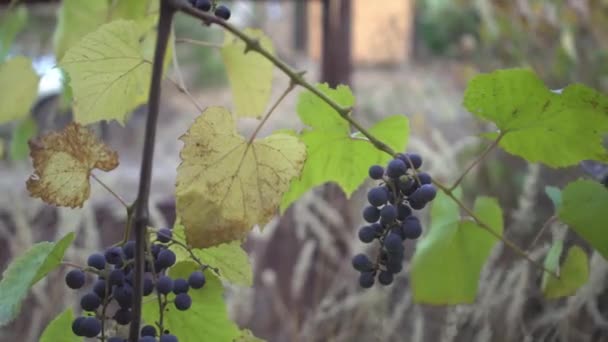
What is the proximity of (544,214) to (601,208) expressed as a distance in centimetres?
101

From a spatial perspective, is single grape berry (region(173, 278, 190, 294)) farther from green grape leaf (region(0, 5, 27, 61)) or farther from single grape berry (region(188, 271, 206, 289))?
green grape leaf (region(0, 5, 27, 61))

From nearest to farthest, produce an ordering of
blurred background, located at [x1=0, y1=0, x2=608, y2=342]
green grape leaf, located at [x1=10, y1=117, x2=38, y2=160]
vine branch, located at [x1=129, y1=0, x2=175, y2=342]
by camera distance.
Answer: vine branch, located at [x1=129, y1=0, x2=175, y2=342] → green grape leaf, located at [x1=10, y1=117, x2=38, y2=160] → blurred background, located at [x1=0, y1=0, x2=608, y2=342]

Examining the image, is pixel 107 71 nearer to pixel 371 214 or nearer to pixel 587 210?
pixel 371 214

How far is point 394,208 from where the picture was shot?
33cm

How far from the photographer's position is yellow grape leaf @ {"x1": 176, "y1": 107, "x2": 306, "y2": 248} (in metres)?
0.27

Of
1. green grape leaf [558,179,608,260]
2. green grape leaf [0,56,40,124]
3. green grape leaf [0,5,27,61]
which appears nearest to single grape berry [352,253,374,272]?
green grape leaf [558,179,608,260]

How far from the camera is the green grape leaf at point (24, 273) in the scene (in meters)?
0.27

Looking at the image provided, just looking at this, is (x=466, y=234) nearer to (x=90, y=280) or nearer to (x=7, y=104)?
(x=7, y=104)

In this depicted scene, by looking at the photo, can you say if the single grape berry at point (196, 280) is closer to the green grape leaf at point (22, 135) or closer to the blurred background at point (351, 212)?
the blurred background at point (351, 212)

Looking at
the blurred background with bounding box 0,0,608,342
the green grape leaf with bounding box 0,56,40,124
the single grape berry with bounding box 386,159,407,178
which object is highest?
→ the green grape leaf with bounding box 0,56,40,124

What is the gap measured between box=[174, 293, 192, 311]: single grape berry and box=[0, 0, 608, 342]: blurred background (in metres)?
0.11

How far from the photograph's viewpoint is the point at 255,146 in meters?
0.29

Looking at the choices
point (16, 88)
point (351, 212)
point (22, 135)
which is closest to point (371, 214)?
point (16, 88)

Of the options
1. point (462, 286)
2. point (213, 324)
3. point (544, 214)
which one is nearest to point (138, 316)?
point (213, 324)
